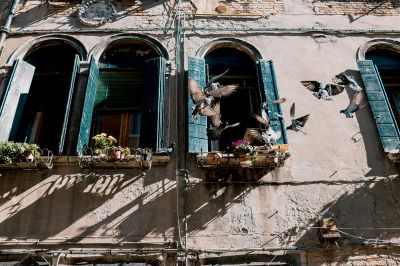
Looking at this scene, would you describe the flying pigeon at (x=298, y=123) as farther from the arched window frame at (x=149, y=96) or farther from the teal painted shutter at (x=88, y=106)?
the teal painted shutter at (x=88, y=106)

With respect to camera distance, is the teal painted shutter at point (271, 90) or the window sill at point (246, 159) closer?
the window sill at point (246, 159)

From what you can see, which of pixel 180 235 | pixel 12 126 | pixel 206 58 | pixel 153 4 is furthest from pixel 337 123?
pixel 12 126

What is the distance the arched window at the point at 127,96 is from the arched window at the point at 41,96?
0.41 metres

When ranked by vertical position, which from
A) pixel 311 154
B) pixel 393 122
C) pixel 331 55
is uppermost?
pixel 331 55

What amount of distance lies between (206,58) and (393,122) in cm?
357

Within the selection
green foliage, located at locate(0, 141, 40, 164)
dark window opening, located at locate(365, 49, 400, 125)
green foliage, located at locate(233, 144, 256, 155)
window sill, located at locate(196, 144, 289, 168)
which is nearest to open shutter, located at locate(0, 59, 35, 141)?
green foliage, located at locate(0, 141, 40, 164)

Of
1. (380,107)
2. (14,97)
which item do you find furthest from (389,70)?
(14,97)

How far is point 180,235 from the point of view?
619 cm

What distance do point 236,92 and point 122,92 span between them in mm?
2122

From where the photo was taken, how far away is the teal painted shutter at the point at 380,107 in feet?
23.2

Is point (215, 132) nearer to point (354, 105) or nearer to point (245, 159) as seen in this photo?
point (245, 159)

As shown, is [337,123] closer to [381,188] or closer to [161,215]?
[381,188]

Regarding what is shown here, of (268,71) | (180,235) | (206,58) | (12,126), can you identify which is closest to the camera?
(180,235)

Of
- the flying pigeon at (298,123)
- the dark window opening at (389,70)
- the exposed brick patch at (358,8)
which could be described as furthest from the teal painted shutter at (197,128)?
the dark window opening at (389,70)
